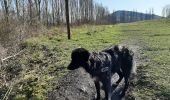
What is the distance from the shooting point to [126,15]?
6969 inches

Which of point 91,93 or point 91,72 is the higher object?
point 91,72

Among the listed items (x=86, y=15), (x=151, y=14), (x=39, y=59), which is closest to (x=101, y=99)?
(x=39, y=59)

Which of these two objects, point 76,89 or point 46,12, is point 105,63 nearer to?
point 76,89

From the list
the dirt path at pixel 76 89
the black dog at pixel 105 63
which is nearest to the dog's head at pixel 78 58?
the black dog at pixel 105 63

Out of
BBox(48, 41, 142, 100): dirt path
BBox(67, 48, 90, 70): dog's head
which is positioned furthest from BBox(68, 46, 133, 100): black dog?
BBox(48, 41, 142, 100): dirt path

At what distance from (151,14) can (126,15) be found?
14.2 meters

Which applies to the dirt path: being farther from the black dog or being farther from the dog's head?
the dog's head

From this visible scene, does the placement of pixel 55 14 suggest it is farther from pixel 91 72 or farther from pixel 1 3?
pixel 91 72

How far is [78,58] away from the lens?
6645 mm

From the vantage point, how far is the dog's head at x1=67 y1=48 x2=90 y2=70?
6594 millimetres

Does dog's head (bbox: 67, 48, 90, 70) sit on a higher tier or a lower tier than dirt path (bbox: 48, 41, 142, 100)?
higher

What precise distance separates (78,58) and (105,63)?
3.65ft

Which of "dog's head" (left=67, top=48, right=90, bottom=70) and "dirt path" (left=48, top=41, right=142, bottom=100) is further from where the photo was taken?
"dirt path" (left=48, top=41, right=142, bottom=100)

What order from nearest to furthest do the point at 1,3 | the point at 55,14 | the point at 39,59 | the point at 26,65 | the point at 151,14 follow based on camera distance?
the point at 26,65, the point at 39,59, the point at 1,3, the point at 55,14, the point at 151,14
